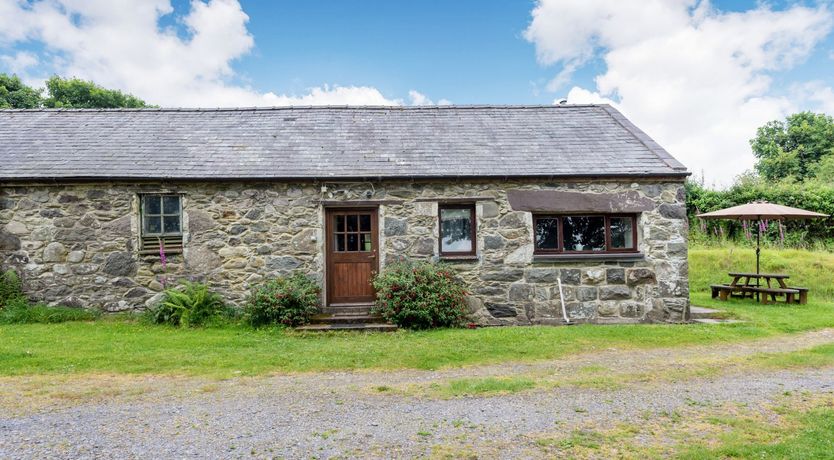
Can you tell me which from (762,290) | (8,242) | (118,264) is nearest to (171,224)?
(118,264)

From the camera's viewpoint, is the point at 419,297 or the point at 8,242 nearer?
the point at 419,297

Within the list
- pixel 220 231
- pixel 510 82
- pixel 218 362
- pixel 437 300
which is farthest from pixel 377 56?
pixel 218 362

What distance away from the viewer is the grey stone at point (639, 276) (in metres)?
9.23

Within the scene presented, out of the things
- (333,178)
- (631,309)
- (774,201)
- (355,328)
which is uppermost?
(333,178)

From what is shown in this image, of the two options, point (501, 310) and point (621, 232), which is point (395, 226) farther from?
point (621, 232)

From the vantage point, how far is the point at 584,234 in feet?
31.0

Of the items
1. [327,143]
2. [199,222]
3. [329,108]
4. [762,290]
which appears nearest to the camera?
[199,222]

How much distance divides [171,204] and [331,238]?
320 cm

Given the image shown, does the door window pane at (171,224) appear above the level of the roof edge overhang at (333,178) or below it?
below

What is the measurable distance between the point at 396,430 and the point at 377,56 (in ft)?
41.4

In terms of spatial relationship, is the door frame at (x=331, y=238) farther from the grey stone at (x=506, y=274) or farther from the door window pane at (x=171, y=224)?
the door window pane at (x=171, y=224)

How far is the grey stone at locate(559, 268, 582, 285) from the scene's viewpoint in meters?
9.23

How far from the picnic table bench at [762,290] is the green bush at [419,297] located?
7.37m

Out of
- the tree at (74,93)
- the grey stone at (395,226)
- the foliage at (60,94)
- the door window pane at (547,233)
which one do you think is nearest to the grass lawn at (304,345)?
the door window pane at (547,233)
